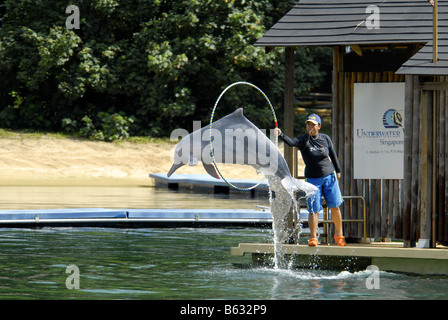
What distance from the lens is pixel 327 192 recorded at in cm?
1115

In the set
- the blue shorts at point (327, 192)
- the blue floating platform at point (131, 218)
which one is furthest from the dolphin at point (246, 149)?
the blue floating platform at point (131, 218)

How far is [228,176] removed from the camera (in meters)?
26.0

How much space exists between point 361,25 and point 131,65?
63.3 ft

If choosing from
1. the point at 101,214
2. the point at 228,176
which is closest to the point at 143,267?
the point at 101,214

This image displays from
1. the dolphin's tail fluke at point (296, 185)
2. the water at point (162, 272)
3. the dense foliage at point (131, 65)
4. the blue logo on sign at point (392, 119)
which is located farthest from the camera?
the dense foliage at point (131, 65)

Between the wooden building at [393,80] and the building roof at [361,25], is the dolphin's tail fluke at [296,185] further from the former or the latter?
the building roof at [361,25]

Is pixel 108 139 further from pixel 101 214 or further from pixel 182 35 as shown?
pixel 101 214

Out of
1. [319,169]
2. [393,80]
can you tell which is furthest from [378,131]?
[319,169]

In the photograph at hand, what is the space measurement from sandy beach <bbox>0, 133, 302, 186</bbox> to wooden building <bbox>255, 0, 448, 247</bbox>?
1361 cm

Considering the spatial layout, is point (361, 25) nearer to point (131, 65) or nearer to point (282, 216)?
point (282, 216)

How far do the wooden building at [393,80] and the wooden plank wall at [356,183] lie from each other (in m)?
0.01

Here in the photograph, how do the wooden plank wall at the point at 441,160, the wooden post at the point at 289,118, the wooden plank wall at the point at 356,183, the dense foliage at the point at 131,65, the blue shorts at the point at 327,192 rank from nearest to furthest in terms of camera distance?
1. the blue shorts at the point at 327,192
2. the wooden plank wall at the point at 441,160
3. the wooden post at the point at 289,118
4. the wooden plank wall at the point at 356,183
5. the dense foliage at the point at 131,65

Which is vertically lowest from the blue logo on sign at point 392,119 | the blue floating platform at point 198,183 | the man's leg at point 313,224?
the man's leg at point 313,224

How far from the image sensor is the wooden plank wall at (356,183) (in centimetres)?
1195
